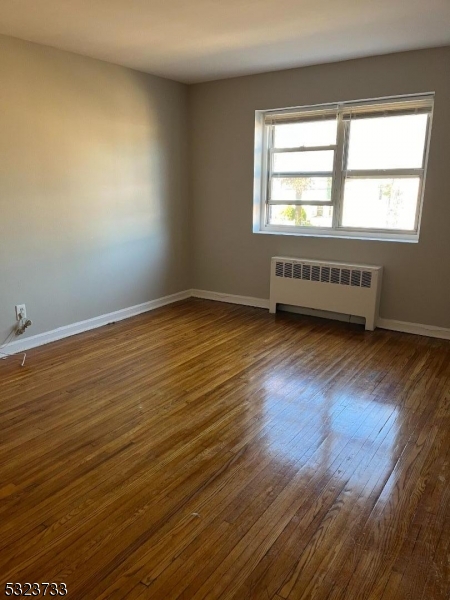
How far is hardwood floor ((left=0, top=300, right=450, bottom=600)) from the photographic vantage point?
1602mm

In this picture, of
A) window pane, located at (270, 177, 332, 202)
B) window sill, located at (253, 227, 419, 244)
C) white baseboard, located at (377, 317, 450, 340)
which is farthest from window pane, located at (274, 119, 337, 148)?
white baseboard, located at (377, 317, 450, 340)

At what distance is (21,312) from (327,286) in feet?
9.68

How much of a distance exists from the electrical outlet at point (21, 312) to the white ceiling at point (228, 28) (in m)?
2.13

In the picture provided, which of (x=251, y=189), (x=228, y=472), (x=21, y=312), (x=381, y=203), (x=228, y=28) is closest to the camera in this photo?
(x=228, y=472)

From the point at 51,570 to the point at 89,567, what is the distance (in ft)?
0.44

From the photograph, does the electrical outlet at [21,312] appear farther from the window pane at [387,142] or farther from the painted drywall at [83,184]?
the window pane at [387,142]

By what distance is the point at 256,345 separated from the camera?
155 inches

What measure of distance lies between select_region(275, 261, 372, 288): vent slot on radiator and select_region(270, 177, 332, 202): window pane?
2.51ft

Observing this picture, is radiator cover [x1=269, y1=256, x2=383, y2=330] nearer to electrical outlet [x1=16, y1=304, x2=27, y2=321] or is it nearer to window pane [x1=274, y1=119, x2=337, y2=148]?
window pane [x1=274, y1=119, x2=337, y2=148]

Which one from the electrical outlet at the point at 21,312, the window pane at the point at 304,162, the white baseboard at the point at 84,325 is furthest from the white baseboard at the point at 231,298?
the electrical outlet at the point at 21,312

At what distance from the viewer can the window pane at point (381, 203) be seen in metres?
4.28

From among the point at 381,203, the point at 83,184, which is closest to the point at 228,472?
the point at 83,184

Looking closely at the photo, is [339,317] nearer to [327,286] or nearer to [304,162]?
[327,286]

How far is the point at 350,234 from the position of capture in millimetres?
4625
